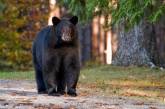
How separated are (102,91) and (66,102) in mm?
3445

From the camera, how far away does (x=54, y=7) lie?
39594mm

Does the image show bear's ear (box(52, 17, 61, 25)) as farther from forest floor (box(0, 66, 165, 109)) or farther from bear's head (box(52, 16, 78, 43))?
forest floor (box(0, 66, 165, 109))

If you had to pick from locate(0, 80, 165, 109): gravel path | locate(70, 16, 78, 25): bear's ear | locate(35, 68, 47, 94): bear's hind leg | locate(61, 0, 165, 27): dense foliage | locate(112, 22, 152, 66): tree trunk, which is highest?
locate(61, 0, 165, 27): dense foliage

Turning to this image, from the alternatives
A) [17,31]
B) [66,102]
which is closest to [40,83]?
[66,102]

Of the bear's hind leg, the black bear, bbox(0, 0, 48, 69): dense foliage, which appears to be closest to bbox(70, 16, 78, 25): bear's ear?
the black bear

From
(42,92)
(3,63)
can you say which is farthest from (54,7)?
(42,92)

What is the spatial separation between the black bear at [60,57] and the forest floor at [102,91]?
34 cm

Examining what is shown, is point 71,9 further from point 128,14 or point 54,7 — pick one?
point 54,7

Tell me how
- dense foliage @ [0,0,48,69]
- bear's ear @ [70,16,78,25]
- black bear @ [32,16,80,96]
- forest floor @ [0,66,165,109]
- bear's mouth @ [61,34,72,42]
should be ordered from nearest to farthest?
forest floor @ [0,66,165,109] < bear's mouth @ [61,34,72,42] < black bear @ [32,16,80,96] < bear's ear @ [70,16,78,25] < dense foliage @ [0,0,48,69]

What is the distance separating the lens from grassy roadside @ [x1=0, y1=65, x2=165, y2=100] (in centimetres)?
1683

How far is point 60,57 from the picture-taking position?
1431 cm

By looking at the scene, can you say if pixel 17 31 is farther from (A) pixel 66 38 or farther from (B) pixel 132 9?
(A) pixel 66 38

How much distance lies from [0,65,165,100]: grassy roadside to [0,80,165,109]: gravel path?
1.42 meters

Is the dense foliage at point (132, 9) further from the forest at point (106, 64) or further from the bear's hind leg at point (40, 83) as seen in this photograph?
the bear's hind leg at point (40, 83)
